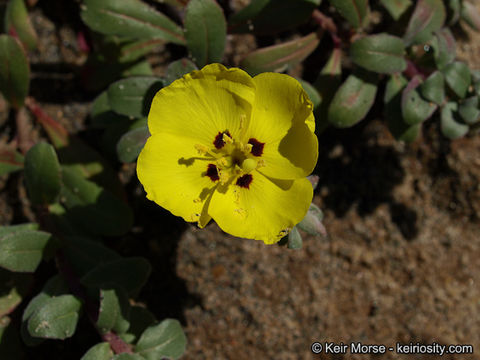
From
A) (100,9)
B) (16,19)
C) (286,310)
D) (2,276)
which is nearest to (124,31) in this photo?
(100,9)

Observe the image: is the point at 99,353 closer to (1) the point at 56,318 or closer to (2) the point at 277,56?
(1) the point at 56,318

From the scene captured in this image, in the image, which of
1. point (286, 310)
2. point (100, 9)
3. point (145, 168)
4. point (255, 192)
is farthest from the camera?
point (286, 310)

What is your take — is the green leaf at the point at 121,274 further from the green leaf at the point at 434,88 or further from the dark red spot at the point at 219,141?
the green leaf at the point at 434,88

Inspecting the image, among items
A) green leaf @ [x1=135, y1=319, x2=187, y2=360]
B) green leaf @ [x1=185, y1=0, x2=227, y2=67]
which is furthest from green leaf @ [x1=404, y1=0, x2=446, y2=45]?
green leaf @ [x1=135, y1=319, x2=187, y2=360]

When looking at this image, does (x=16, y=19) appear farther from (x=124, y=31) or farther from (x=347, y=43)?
(x=347, y=43)

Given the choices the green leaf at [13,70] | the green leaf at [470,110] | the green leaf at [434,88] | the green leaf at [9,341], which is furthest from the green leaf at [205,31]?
the green leaf at [9,341]

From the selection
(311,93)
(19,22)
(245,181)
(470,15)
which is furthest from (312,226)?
(19,22)
